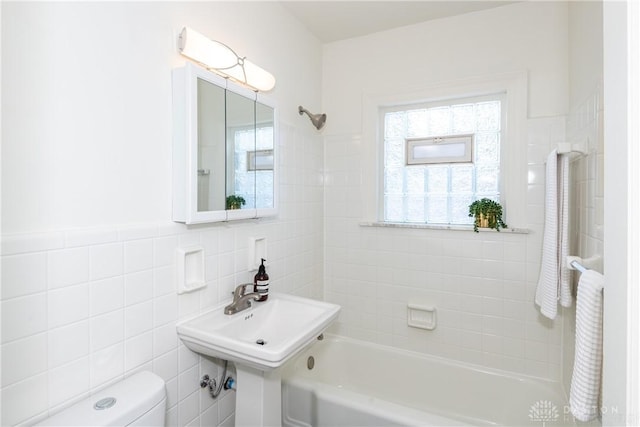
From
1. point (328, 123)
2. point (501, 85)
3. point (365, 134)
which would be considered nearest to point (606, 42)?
point (501, 85)

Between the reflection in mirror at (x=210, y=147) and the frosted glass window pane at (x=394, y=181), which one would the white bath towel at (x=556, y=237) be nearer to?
the frosted glass window pane at (x=394, y=181)

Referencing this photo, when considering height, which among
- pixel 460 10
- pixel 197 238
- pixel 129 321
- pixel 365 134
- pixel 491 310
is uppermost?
pixel 460 10

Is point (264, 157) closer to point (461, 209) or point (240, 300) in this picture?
point (240, 300)

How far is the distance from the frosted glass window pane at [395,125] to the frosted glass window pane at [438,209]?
1.73 feet

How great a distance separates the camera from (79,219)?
98cm

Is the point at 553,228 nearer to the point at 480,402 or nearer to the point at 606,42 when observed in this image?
the point at 480,402

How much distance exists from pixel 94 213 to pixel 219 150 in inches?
22.1

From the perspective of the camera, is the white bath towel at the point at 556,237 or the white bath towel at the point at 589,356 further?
the white bath towel at the point at 556,237

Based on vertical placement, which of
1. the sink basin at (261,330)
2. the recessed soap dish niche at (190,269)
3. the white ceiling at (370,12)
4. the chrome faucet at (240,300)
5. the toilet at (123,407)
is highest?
the white ceiling at (370,12)

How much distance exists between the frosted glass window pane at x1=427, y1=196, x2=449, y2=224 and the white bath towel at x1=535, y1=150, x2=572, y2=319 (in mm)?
667

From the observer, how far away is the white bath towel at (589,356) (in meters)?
0.88

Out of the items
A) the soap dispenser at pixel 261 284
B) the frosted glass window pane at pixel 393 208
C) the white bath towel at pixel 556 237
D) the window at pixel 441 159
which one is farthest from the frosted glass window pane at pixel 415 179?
the soap dispenser at pixel 261 284

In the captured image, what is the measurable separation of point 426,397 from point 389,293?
680mm

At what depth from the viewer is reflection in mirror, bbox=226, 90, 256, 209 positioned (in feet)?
4.85
